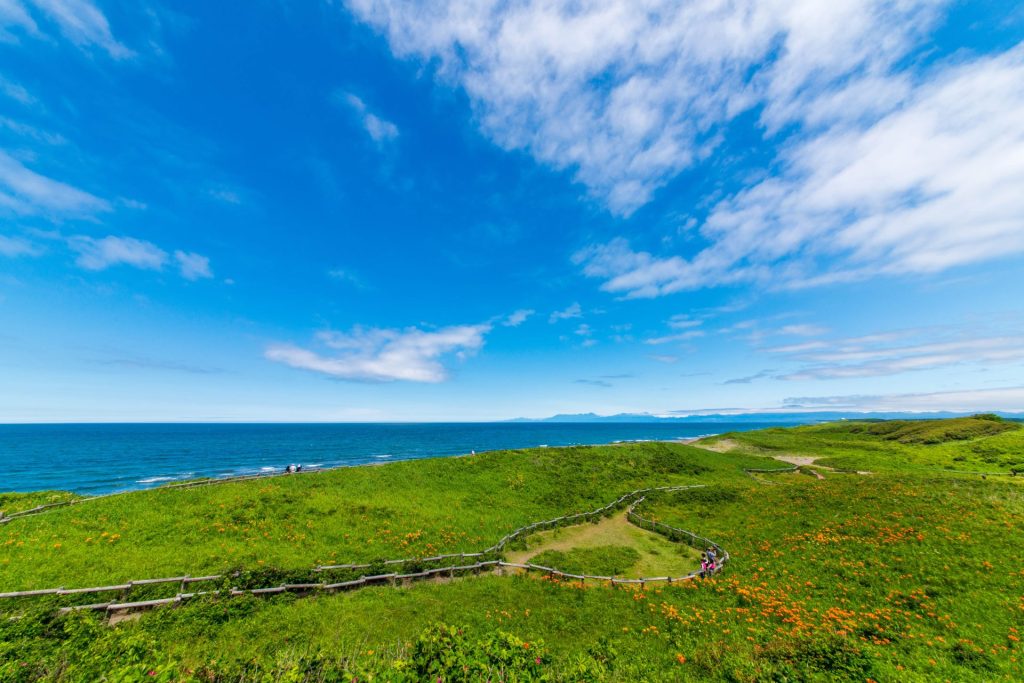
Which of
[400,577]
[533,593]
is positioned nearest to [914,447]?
[533,593]

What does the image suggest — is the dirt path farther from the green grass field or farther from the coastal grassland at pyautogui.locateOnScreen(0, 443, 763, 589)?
the coastal grassland at pyautogui.locateOnScreen(0, 443, 763, 589)

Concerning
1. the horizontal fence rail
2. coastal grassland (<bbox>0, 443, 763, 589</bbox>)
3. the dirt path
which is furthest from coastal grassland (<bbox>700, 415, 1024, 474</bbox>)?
the dirt path

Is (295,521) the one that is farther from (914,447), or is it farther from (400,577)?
(914,447)

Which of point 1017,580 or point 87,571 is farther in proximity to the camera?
point 87,571

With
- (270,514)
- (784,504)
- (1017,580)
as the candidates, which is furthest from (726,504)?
(270,514)

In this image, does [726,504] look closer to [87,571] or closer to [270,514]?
[270,514]

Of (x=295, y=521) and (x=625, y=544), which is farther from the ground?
(x=295, y=521)

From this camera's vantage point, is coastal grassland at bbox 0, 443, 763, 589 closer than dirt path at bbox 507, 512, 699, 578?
Yes
